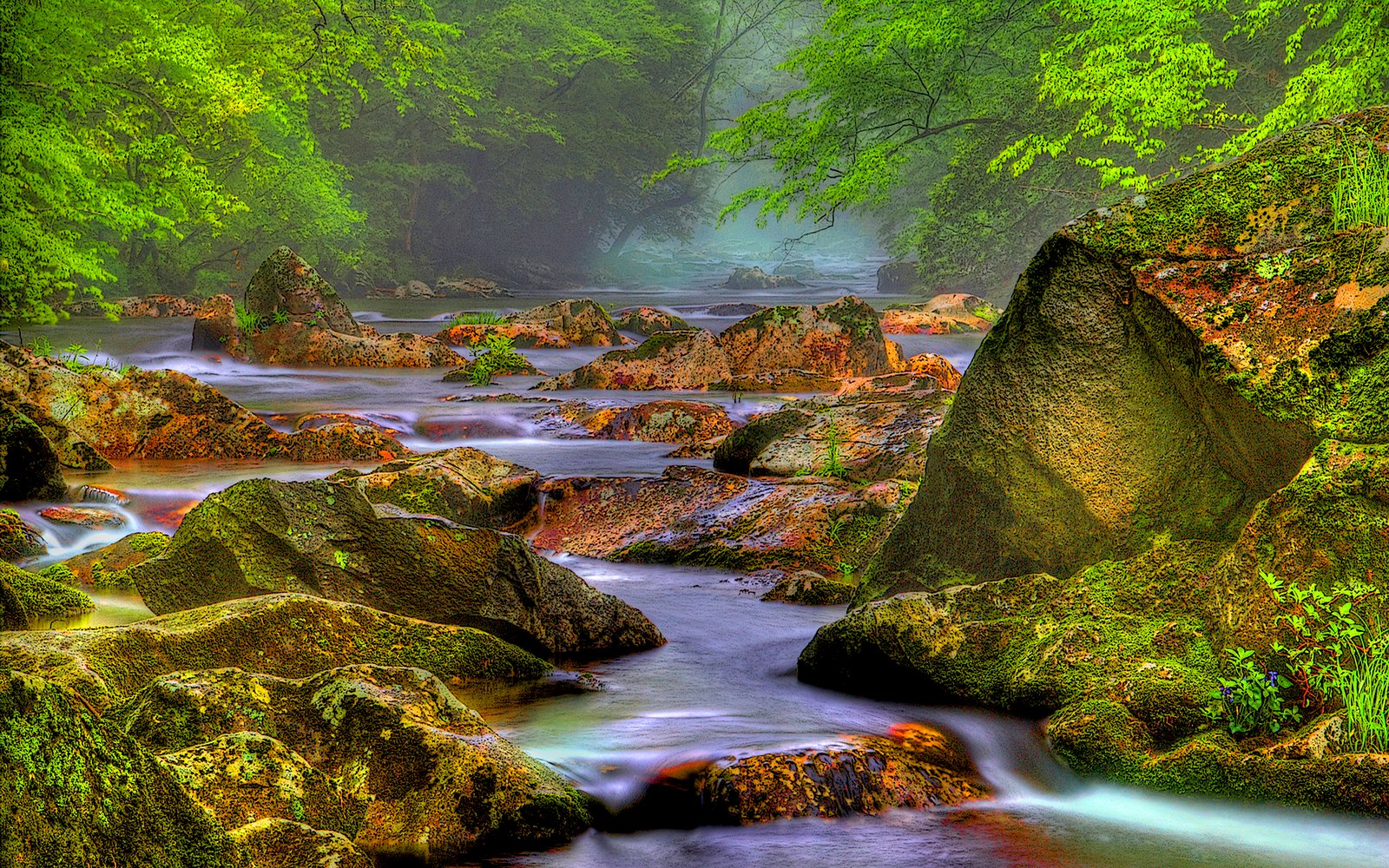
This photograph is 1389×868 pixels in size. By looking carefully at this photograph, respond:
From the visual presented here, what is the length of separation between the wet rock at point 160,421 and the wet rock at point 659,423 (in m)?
2.26

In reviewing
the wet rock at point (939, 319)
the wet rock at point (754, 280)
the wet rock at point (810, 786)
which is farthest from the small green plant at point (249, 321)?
the wet rock at point (754, 280)

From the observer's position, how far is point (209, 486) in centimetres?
868

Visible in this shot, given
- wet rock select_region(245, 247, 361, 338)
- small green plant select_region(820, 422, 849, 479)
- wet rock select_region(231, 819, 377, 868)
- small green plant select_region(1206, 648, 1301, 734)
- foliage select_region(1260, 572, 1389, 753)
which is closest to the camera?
wet rock select_region(231, 819, 377, 868)

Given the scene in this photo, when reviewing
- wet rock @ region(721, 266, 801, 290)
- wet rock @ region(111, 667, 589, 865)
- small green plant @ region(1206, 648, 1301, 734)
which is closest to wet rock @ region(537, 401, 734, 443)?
small green plant @ region(1206, 648, 1301, 734)

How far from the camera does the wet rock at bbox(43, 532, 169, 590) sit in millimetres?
5746

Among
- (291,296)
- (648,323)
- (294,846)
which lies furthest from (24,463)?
(648,323)

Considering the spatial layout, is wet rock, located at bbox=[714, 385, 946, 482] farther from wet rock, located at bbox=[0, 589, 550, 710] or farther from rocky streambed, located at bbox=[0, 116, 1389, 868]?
wet rock, located at bbox=[0, 589, 550, 710]

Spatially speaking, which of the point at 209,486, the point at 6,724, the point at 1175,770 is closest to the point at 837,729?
the point at 1175,770

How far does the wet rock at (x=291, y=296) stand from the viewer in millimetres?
19516

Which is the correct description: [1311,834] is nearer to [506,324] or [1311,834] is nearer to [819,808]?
[819,808]

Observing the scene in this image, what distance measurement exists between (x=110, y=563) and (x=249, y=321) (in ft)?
47.6

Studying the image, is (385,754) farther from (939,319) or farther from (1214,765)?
(939,319)

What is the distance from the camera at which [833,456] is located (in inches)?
333

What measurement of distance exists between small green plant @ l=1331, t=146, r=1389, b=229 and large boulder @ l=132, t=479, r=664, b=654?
3560mm
